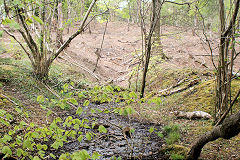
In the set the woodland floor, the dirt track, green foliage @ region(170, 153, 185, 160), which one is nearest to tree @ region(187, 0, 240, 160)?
green foliage @ region(170, 153, 185, 160)

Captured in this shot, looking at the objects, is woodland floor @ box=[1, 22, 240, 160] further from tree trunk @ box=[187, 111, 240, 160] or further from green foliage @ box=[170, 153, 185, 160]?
tree trunk @ box=[187, 111, 240, 160]

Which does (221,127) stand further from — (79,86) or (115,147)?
(79,86)

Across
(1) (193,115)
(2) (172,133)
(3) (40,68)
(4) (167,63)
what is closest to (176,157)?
(2) (172,133)

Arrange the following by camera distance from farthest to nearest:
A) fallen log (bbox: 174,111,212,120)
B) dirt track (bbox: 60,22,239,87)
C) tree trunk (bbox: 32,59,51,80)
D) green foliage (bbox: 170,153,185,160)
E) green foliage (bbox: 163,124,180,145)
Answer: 1. dirt track (bbox: 60,22,239,87)
2. tree trunk (bbox: 32,59,51,80)
3. fallen log (bbox: 174,111,212,120)
4. green foliage (bbox: 163,124,180,145)
5. green foliage (bbox: 170,153,185,160)

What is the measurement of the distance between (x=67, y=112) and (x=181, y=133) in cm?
374

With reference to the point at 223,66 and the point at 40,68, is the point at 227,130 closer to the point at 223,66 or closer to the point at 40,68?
the point at 223,66

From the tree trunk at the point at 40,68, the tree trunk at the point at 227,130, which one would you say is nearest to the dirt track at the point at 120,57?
the tree trunk at the point at 40,68

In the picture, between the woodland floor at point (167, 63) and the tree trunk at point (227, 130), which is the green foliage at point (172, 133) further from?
the tree trunk at point (227, 130)

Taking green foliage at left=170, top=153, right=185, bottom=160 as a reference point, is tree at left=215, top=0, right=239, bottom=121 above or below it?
above

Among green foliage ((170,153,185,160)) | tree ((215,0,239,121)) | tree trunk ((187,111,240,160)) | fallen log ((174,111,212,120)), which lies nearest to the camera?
tree trunk ((187,111,240,160))

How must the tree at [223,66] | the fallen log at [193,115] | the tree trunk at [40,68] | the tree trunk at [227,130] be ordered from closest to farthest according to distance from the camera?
the tree trunk at [227,130]
the tree at [223,66]
the fallen log at [193,115]
the tree trunk at [40,68]

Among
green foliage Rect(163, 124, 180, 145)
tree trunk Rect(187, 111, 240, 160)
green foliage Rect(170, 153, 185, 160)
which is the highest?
tree trunk Rect(187, 111, 240, 160)

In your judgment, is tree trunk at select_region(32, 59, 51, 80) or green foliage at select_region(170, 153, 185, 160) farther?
tree trunk at select_region(32, 59, 51, 80)

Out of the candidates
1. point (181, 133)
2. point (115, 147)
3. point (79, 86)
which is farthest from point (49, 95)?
point (181, 133)
